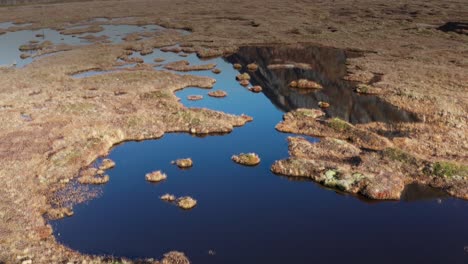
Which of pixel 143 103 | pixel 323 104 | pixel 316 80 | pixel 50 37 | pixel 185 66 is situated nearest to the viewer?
pixel 143 103

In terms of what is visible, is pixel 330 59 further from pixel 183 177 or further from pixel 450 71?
pixel 183 177

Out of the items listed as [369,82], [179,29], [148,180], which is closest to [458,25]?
[369,82]

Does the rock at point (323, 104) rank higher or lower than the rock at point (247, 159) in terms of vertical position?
higher

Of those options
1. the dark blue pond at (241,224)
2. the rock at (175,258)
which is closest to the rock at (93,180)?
the dark blue pond at (241,224)

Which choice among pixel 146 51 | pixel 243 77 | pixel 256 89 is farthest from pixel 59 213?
pixel 146 51

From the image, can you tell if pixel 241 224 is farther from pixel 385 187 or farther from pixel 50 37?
pixel 50 37

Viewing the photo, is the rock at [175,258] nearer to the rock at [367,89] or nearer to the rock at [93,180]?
the rock at [93,180]

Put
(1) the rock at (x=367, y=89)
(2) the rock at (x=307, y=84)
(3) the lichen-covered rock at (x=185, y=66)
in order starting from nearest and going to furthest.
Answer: (1) the rock at (x=367, y=89) → (2) the rock at (x=307, y=84) → (3) the lichen-covered rock at (x=185, y=66)
